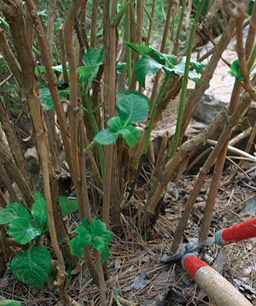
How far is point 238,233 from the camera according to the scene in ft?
3.06

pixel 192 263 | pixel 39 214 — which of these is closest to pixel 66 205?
pixel 39 214

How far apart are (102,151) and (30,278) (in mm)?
340

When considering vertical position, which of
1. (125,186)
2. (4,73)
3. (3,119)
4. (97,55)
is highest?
(97,55)

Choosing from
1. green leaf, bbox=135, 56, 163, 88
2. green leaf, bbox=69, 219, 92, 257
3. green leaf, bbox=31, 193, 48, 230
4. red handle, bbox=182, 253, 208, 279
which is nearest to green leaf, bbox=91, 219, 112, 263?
green leaf, bbox=69, 219, 92, 257

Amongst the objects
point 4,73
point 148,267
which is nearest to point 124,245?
point 148,267

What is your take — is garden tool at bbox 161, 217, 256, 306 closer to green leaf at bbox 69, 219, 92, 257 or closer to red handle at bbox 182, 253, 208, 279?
red handle at bbox 182, 253, 208, 279

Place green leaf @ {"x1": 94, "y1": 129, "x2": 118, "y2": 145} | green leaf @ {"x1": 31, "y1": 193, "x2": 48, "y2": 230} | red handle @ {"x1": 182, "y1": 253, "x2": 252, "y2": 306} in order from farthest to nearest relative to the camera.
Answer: green leaf @ {"x1": 31, "y1": 193, "x2": 48, "y2": 230}, red handle @ {"x1": 182, "y1": 253, "x2": 252, "y2": 306}, green leaf @ {"x1": 94, "y1": 129, "x2": 118, "y2": 145}

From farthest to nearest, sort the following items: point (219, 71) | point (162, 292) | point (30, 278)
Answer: point (219, 71) → point (162, 292) → point (30, 278)

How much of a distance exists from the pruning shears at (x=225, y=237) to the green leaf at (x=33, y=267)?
1.06 feet

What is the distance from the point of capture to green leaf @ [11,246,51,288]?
3.01ft

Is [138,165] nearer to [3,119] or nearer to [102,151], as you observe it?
[102,151]

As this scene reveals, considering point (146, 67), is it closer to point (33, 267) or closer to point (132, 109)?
point (132, 109)

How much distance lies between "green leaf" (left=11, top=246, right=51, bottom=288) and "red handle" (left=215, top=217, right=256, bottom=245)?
1.28ft

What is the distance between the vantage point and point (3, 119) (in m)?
0.98
